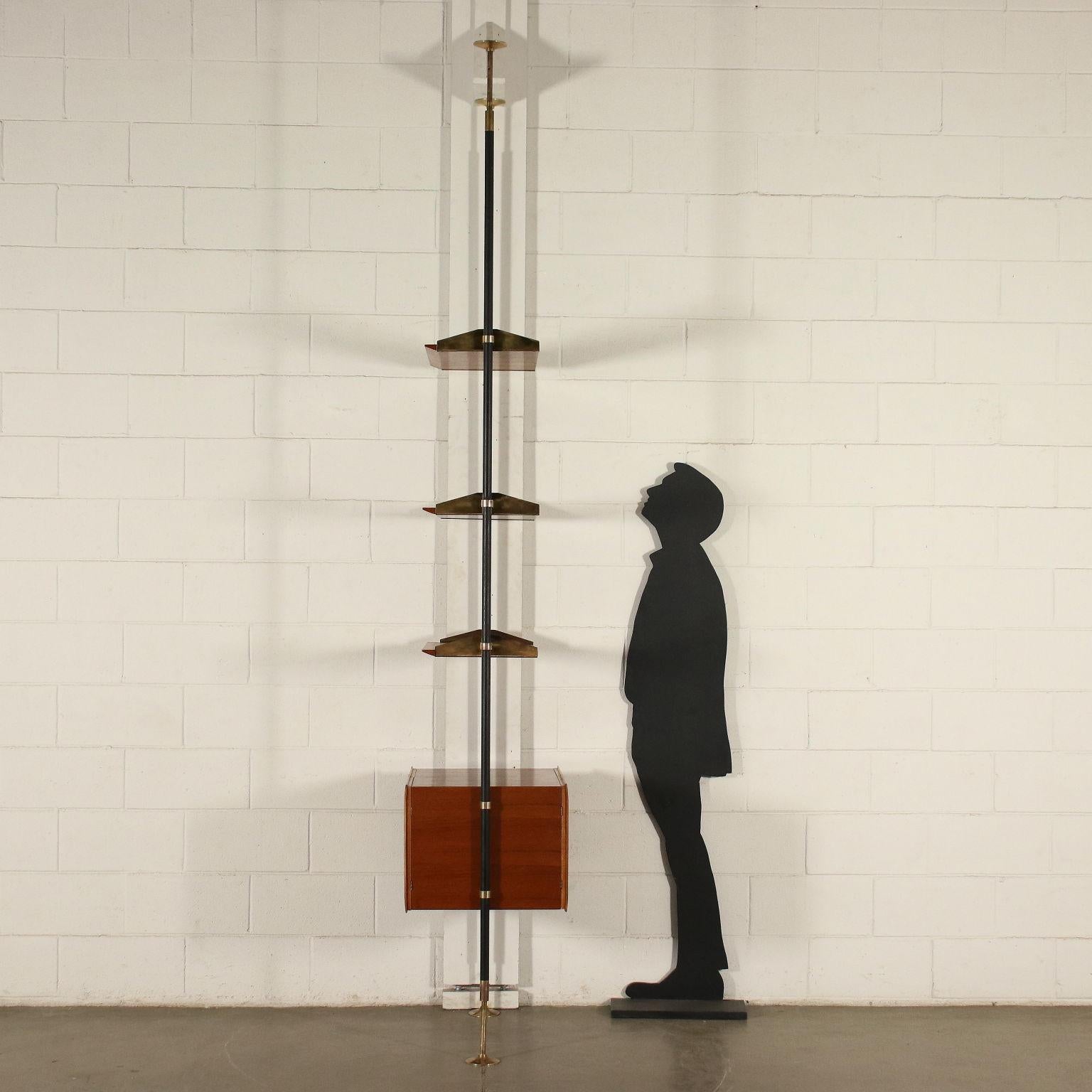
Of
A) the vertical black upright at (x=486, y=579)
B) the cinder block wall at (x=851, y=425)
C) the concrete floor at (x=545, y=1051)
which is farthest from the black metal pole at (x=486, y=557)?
the cinder block wall at (x=851, y=425)

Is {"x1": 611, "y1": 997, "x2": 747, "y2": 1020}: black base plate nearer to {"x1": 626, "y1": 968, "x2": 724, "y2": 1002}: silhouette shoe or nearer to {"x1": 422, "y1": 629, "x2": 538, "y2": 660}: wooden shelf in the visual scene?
{"x1": 626, "y1": 968, "x2": 724, "y2": 1002}: silhouette shoe

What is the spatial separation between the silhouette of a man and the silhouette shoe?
19 cm

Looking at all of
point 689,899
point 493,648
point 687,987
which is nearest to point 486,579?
point 493,648

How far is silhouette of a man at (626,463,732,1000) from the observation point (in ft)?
10.8

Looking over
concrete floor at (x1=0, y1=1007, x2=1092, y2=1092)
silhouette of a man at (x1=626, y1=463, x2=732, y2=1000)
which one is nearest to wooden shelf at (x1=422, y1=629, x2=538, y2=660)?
silhouette of a man at (x1=626, y1=463, x2=732, y2=1000)

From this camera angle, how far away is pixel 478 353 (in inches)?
123

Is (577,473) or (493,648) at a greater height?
(577,473)

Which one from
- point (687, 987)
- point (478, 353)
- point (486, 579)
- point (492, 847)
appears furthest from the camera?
point (687, 987)

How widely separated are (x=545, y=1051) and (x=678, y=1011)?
0.47 m

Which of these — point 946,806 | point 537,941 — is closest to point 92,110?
point 537,941

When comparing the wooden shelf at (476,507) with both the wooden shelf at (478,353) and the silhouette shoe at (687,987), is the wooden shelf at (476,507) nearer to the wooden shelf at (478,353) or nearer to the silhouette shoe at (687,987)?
the wooden shelf at (478,353)

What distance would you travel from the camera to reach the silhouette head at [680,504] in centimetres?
→ 332

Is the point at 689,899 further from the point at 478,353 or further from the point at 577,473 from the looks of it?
the point at 478,353

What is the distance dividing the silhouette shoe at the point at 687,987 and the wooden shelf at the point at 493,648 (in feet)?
3.92
